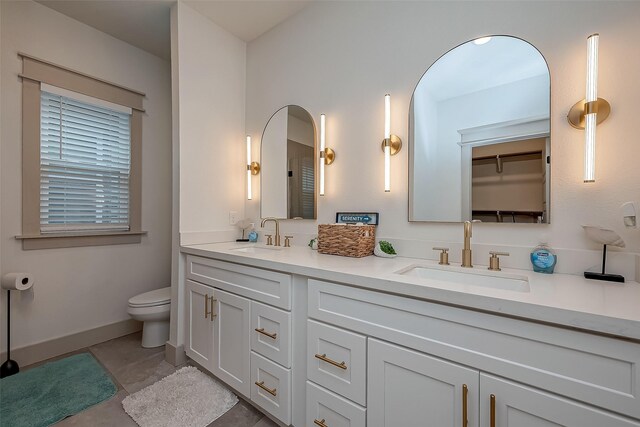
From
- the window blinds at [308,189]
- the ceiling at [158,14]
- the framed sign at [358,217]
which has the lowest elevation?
the framed sign at [358,217]

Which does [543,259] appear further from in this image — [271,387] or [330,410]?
[271,387]

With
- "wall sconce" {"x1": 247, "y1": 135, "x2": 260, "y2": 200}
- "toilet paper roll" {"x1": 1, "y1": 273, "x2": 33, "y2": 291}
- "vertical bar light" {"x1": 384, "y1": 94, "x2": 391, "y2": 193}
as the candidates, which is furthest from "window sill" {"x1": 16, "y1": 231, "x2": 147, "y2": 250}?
"vertical bar light" {"x1": 384, "y1": 94, "x2": 391, "y2": 193}

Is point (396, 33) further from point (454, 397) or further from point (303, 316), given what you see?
point (454, 397)

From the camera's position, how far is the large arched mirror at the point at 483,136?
4.02 feet

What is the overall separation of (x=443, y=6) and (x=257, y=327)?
1961 mm

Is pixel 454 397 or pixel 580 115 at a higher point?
pixel 580 115

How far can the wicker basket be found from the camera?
59.4 inches

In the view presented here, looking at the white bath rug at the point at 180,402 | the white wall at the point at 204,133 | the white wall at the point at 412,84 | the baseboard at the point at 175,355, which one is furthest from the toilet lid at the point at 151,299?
the white wall at the point at 412,84

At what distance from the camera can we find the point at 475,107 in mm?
1376

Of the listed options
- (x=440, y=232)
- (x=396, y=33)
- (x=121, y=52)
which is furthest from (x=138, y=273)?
(x=396, y=33)

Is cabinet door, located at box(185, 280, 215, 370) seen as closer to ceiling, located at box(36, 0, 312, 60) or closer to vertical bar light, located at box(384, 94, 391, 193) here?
vertical bar light, located at box(384, 94, 391, 193)

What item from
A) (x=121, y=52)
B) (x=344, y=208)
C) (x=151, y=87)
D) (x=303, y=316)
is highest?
(x=121, y=52)

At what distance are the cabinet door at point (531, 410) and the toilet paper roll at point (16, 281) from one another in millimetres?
2631

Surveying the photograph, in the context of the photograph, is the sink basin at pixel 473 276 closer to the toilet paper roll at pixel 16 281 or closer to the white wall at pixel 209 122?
the white wall at pixel 209 122
